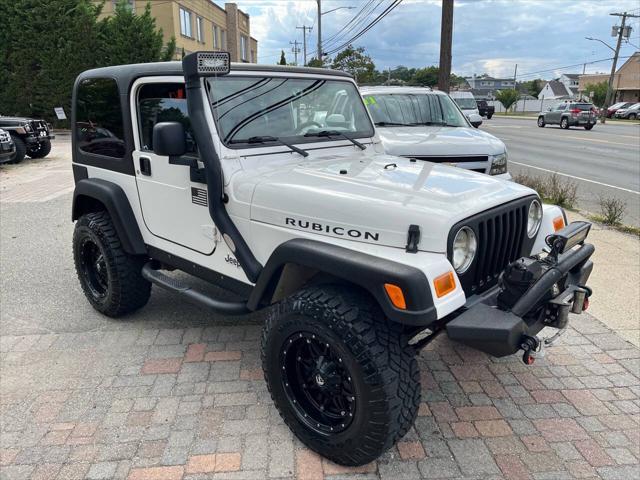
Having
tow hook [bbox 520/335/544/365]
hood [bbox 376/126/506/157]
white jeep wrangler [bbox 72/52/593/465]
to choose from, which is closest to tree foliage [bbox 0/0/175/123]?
hood [bbox 376/126/506/157]

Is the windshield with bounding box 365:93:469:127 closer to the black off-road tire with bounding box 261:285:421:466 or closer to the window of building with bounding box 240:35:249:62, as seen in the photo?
the black off-road tire with bounding box 261:285:421:466

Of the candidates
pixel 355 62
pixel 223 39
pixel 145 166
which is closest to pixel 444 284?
pixel 145 166

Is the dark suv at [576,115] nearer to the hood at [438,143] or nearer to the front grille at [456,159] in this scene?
the hood at [438,143]

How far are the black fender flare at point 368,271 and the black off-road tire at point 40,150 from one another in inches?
575

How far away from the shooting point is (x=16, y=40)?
21.7 m

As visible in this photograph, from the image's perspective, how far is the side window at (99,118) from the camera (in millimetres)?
3773

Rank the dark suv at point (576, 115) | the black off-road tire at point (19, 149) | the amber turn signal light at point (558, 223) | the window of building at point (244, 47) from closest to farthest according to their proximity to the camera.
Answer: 1. the amber turn signal light at point (558, 223)
2. the black off-road tire at point (19, 149)
3. the dark suv at point (576, 115)
4. the window of building at point (244, 47)

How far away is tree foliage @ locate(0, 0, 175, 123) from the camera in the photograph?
21469 millimetres

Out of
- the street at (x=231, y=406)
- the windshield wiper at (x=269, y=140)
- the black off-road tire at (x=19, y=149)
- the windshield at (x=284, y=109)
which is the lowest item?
the street at (x=231, y=406)

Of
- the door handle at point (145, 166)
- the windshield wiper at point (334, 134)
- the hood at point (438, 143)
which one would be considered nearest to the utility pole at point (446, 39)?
the hood at point (438, 143)

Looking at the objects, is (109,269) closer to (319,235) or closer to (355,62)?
(319,235)

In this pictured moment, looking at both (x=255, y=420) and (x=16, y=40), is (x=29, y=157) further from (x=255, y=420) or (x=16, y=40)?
(x=255, y=420)

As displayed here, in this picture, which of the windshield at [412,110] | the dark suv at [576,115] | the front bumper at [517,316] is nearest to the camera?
the front bumper at [517,316]

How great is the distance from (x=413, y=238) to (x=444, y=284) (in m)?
0.25
